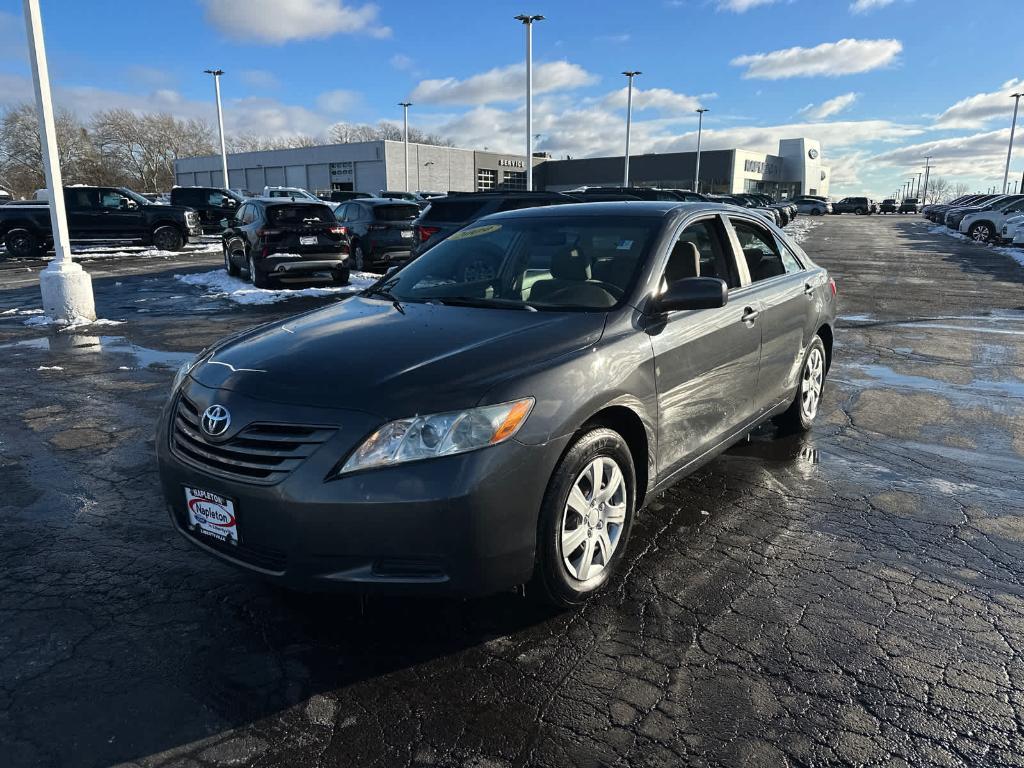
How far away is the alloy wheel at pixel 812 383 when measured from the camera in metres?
5.41

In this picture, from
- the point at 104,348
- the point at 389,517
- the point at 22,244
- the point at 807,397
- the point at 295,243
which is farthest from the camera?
the point at 22,244

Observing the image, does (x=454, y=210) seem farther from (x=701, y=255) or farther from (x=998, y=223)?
(x=998, y=223)

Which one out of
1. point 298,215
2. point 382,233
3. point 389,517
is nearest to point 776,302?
point 389,517

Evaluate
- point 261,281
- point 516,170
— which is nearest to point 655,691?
point 261,281

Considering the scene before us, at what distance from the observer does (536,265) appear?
4.02m

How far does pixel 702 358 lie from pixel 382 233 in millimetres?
13705

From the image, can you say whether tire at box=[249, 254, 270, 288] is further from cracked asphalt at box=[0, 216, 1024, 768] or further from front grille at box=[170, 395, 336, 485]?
front grille at box=[170, 395, 336, 485]

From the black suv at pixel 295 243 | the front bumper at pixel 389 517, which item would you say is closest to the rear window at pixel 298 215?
the black suv at pixel 295 243

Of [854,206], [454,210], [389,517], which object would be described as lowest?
[389,517]

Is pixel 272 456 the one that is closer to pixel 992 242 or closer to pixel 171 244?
pixel 171 244

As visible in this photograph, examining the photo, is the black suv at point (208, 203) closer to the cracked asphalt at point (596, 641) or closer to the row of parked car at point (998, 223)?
the cracked asphalt at point (596, 641)

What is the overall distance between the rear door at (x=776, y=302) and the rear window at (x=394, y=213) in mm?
12459

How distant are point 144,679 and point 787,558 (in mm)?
2817

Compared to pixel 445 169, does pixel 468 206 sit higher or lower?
lower
